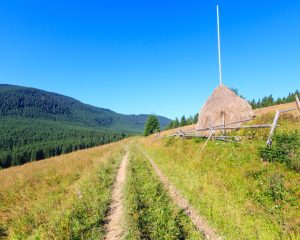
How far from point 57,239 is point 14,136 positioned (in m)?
200

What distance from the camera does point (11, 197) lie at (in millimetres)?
9672

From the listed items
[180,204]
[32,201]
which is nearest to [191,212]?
[180,204]

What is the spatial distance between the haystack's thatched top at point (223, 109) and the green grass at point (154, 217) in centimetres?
1187

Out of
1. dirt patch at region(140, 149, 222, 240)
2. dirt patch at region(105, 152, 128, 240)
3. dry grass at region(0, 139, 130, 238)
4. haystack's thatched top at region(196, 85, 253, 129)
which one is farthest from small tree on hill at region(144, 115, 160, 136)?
dirt patch at region(105, 152, 128, 240)

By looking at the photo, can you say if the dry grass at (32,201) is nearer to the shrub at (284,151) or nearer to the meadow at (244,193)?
the meadow at (244,193)

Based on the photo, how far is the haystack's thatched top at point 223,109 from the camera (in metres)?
19.7

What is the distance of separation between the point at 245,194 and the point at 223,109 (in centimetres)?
1418

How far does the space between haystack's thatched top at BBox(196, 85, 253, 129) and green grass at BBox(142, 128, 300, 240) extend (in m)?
9.02

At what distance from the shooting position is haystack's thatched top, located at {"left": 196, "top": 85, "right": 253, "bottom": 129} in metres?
19.7

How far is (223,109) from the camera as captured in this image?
66.8 ft

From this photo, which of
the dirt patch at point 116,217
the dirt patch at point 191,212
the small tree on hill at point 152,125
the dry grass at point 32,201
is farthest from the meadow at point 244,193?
the small tree on hill at point 152,125

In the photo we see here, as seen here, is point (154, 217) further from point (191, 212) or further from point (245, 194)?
point (245, 194)

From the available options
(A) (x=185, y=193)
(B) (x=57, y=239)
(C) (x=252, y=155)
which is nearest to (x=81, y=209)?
(B) (x=57, y=239)

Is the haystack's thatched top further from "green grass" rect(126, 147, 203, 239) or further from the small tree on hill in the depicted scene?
the small tree on hill
